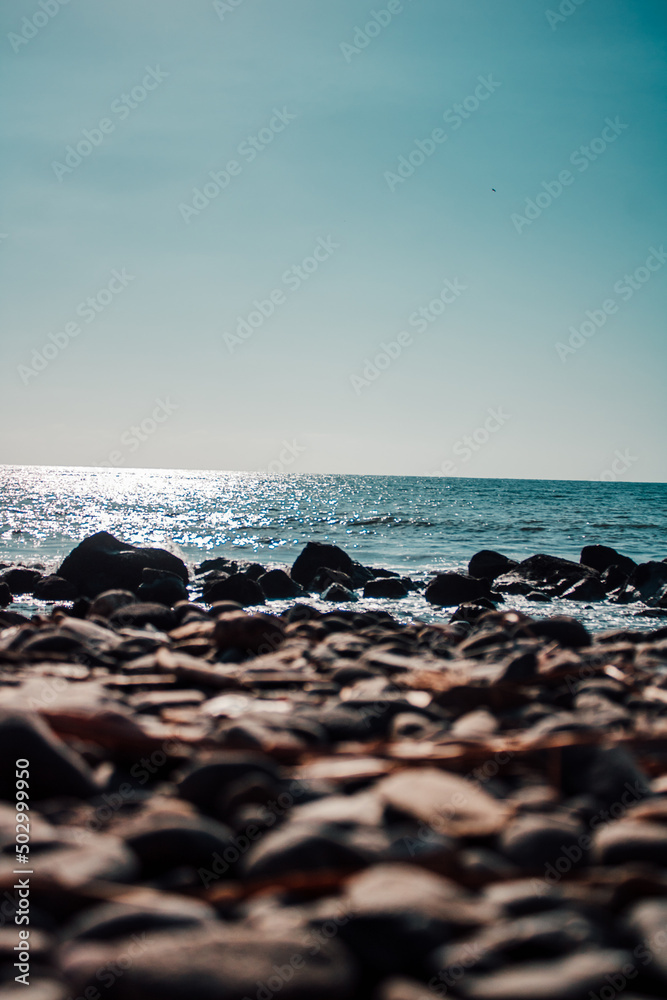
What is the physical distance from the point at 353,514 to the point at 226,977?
33.6 meters

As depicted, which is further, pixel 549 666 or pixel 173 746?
pixel 549 666

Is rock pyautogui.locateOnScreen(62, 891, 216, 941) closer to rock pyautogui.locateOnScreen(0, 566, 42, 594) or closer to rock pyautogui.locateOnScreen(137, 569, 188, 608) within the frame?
rock pyautogui.locateOnScreen(137, 569, 188, 608)

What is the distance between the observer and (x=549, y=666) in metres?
4.00

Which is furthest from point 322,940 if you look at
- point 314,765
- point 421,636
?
point 421,636

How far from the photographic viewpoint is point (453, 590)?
11094 mm

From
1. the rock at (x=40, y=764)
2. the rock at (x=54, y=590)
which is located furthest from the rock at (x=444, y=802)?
the rock at (x=54, y=590)

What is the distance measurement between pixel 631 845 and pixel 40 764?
1868mm

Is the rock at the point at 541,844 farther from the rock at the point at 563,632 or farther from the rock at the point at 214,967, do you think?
the rock at the point at 563,632

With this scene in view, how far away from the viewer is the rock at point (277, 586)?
38.1 feet

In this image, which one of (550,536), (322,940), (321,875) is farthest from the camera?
(550,536)

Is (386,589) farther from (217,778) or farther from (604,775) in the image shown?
(217,778)

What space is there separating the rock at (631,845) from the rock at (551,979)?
0.46m

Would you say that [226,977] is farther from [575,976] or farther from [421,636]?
[421,636]

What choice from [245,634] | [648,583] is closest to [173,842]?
[245,634]
